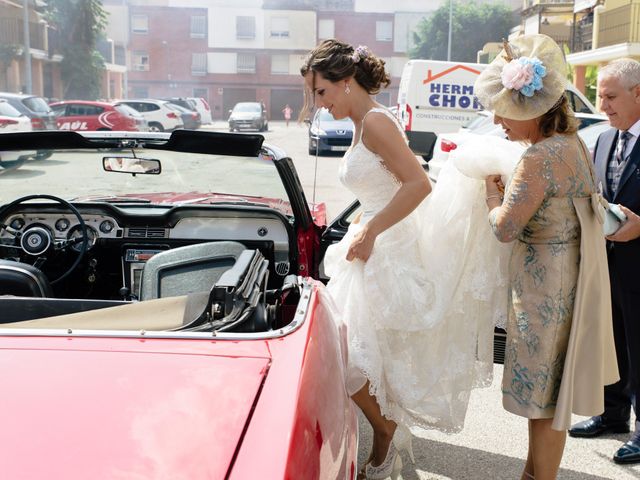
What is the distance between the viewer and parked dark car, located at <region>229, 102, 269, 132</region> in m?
38.7

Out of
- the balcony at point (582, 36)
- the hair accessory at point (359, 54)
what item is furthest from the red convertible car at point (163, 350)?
the balcony at point (582, 36)

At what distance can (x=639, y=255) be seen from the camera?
3543 mm

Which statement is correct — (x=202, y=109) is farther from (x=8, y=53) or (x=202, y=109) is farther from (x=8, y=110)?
(x=8, y=110)

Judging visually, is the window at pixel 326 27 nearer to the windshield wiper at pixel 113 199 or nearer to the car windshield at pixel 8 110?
the car windshield at pixel 8 110

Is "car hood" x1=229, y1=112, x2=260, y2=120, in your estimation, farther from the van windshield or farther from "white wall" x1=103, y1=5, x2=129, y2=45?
"white wall" x1=103, y1=5, x2=129, y2=45

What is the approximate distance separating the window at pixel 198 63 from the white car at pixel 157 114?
38184 millimetres

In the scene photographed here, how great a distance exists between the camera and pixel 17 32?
43094mm

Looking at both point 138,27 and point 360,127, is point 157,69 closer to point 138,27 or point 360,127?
point 138,27

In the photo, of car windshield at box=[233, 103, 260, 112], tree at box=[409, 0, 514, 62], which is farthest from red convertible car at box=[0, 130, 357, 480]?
tree at box=[409, 0, 514, 62]

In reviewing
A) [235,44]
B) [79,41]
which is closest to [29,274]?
[79,41]

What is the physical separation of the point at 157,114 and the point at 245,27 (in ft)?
134

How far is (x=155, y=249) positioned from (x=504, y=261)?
1.69m

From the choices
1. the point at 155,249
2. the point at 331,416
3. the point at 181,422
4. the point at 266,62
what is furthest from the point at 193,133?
the point at 266,62

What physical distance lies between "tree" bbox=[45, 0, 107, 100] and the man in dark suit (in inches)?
1797
